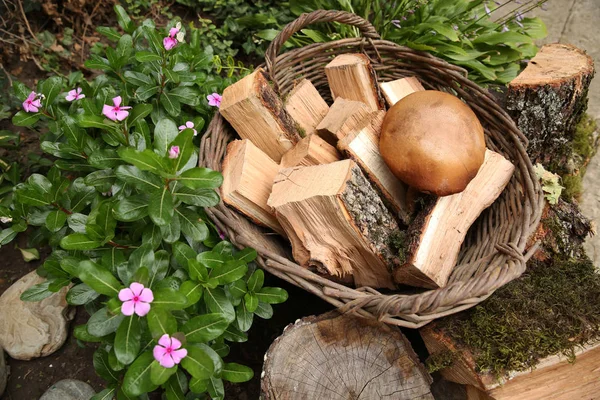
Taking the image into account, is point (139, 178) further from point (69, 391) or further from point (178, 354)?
point (69, 391)

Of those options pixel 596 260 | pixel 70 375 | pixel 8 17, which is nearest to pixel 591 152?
pixel 596 260

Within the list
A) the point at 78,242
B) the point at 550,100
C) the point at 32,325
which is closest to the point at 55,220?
the point at 78,242

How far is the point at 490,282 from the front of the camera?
5.27ft

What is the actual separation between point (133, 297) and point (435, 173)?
119cm

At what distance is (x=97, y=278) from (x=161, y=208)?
10.7 inches

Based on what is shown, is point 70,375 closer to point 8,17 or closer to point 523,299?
point 523,299

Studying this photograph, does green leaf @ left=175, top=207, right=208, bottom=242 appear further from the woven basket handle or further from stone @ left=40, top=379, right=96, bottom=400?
stone @ left=40, top=379, right=96, bottom=400

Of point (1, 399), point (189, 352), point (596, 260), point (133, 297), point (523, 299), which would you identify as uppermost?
point (133, 297)

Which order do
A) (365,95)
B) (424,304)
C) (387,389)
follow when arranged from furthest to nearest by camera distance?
1. (365,95)
2. (387,389)
3. (424,304)

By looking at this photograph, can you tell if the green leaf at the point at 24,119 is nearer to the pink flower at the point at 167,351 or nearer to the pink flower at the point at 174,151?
the pink flower at the point at 174,151

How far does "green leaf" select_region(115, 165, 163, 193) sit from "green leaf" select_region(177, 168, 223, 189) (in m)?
0.10

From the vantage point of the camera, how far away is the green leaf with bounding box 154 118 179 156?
1561mm

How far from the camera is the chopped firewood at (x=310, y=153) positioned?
2.03 metres

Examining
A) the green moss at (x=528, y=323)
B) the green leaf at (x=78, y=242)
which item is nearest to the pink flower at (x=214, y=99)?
the green leaf at (x=78, y=242)
